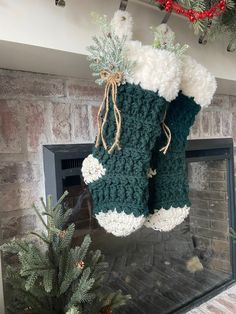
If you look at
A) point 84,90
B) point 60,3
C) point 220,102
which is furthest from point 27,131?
point 220,102

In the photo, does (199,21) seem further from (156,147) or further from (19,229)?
(19,229)

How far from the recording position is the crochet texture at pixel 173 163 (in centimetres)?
82

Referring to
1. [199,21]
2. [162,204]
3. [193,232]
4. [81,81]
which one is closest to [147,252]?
[193,232]

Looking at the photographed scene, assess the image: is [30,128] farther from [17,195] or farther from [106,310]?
[106,310]

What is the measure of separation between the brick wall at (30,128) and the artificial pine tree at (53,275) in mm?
190

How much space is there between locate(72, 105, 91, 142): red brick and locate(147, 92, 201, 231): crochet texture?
26cm

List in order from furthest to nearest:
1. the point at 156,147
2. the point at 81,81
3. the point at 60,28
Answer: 1. the point at 81,81
2. the point at 156,147
3. the point at 60,28

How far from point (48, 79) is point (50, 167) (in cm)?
25

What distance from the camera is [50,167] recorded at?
870 mm

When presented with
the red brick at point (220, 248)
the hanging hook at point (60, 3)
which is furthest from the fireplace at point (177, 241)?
the hanging hook at point (60, 3)

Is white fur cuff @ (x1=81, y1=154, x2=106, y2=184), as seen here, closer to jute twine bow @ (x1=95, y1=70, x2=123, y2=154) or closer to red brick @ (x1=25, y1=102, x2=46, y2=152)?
jute twine bow @ (x1=95, y1=70, x2=123, y2=154)

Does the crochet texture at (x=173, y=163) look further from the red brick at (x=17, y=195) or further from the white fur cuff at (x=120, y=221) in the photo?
the red brick at (x=17, y=195)

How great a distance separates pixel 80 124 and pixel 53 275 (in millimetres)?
472

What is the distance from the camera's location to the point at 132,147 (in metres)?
0.69
